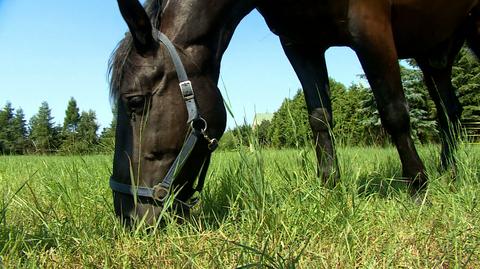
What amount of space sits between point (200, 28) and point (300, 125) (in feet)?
3.18

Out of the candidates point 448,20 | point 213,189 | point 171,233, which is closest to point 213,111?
point 171,233

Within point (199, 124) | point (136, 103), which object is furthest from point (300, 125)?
point (136, 103)

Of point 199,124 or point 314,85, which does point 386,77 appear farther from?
point 199,124

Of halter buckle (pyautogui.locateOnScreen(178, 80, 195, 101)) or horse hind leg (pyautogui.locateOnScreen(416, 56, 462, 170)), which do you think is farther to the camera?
horse hind leg (pyautogui.locateOnScreen(416, 56, 462, 170))

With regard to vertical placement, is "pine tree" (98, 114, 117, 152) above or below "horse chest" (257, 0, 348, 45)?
below

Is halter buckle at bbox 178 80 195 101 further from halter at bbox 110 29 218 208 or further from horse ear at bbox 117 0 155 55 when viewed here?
horse ear at bbox 117 0 155 55

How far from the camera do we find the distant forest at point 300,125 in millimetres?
3014

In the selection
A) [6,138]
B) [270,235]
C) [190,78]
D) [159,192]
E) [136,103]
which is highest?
[6,138]

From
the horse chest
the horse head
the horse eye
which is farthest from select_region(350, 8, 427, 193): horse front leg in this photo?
the horse eye

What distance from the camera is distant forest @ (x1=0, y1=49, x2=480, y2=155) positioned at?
9.89ft

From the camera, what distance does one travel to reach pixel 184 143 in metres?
2.21

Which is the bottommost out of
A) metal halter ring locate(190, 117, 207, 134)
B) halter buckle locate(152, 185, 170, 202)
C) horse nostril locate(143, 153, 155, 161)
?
halter buckle locate(152, 185, 170, 202)

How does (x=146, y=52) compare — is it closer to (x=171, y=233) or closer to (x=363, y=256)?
(x=171, y=233)

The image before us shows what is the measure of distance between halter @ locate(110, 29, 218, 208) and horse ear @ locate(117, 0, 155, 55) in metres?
0.06
